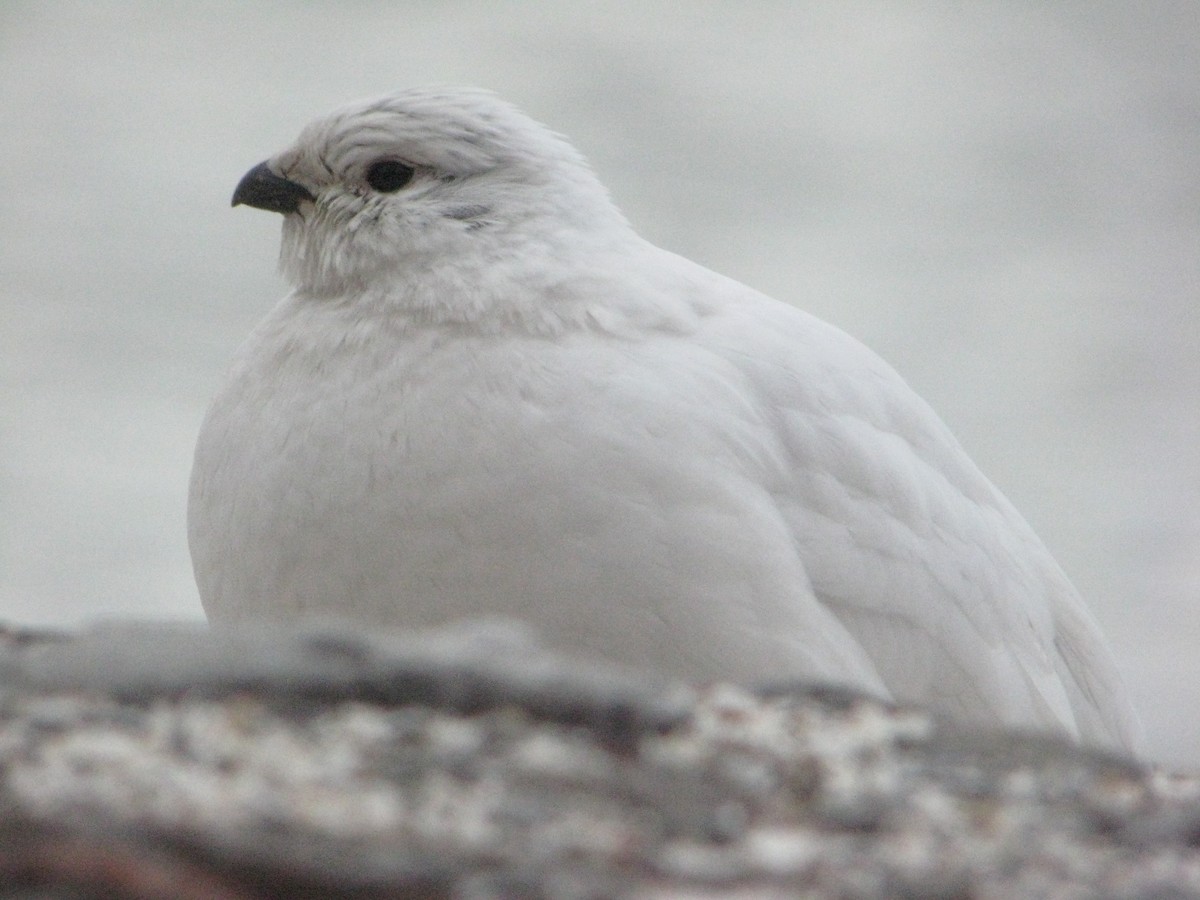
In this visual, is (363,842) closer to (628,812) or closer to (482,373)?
(628,812)

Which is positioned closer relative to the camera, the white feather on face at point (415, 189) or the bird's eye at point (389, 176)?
the white feather on face at point (415, 189)

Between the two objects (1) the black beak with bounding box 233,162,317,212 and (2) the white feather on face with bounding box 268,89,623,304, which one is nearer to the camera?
(2) the white feather on face with bounding box 268,89,623,304

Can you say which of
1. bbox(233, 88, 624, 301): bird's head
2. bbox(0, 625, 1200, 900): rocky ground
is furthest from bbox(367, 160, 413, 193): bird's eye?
bbox(0, 625, 1200, 900): rocky ground

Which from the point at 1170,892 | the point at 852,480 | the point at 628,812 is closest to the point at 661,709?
the point at 628,812

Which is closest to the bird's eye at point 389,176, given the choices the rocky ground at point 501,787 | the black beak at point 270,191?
the black beak at point 270,191

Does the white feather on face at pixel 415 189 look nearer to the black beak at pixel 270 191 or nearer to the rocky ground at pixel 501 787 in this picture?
the black beak at pixel 270 191

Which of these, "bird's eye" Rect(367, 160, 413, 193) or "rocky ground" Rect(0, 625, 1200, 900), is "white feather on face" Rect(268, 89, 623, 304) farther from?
"rocky ground" Rect(0, 625, 1200, 900)

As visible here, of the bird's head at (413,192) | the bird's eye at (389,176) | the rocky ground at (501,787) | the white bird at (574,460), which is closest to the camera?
the rocky ground at (501,787)
